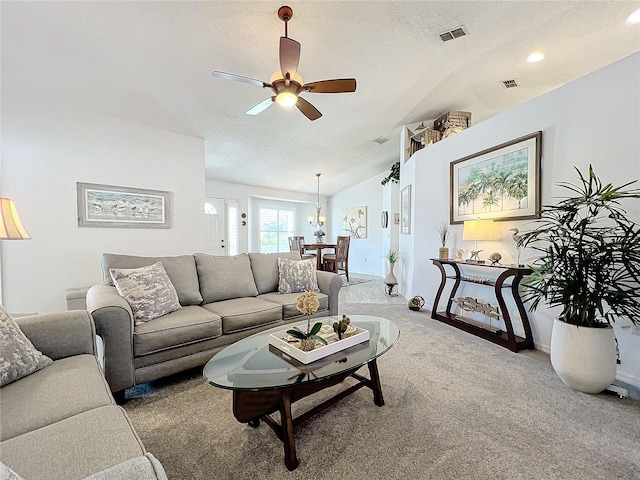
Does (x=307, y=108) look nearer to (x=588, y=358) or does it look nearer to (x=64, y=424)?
(x=64, y=424)

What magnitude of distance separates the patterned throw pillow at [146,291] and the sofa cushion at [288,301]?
865 mm

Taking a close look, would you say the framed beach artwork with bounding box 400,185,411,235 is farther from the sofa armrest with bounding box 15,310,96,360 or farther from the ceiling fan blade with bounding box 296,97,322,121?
the sofa armrest with bounding box 15,310,96,360

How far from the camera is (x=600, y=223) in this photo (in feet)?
7.41

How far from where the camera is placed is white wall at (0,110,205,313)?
9.52ft

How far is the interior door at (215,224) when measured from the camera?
20.9 ft

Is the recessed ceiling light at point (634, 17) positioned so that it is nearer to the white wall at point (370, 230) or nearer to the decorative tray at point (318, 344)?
the decorative tray at point (318, 344)

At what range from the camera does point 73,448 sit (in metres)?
0.86

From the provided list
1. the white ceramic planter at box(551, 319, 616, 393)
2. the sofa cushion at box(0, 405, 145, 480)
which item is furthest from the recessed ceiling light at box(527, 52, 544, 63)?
the sofa cushion at box(0, 405, 145, 480)

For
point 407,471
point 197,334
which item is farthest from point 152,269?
point 407,471

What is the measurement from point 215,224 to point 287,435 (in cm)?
574

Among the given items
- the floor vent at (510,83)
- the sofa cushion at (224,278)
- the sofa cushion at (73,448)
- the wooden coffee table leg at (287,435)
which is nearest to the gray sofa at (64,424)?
the sofa cushion at (73,448)

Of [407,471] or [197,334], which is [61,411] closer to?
[197,334]

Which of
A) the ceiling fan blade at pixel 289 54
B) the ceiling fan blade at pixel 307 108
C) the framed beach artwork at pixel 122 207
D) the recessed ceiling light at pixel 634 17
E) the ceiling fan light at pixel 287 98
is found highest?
the recessed ceiling light at pixel 634 17

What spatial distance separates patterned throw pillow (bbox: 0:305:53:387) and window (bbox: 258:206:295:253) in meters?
6.82
